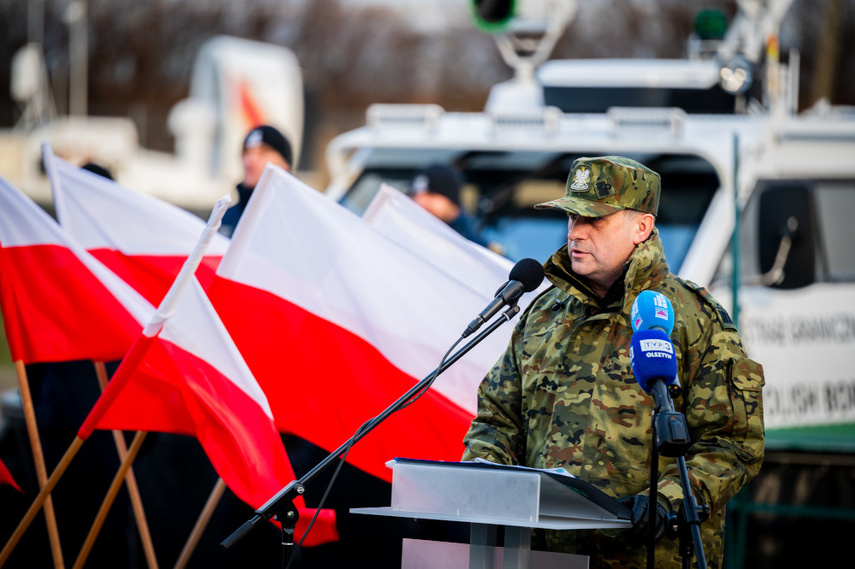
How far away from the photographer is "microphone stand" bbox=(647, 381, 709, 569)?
8.45 ft

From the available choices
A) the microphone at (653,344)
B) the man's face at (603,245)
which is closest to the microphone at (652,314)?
the microphone at (653,344)

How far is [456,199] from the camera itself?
5.86 m

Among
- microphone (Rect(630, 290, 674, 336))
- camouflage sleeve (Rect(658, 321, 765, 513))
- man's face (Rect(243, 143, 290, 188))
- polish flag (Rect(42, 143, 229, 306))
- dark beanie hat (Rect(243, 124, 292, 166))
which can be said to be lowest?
camouflage sleeve (Rect(658, 321, 765, 513))

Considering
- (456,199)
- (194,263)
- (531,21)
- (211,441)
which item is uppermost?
(531,21)

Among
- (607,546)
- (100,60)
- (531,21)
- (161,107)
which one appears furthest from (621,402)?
(100,60)

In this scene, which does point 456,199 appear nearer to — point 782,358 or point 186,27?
point 782,358

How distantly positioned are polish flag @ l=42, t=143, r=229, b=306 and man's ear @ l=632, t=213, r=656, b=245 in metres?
2.01

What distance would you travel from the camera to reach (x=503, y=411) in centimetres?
345

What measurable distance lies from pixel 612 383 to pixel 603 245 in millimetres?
382

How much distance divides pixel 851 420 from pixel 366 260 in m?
2.70

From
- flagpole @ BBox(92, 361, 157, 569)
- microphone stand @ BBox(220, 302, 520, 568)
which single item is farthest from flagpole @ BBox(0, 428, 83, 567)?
microphone stand @ BBox(220, 302, 520, 568)

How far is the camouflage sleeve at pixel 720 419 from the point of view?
3018 millimetres

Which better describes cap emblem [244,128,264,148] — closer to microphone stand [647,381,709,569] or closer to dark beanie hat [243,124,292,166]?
dark beanie hat [243,124,292,166]

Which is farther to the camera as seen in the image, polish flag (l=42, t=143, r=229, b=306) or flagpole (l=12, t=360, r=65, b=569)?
polish flag (l=42, t=143, r=229, b=306)
